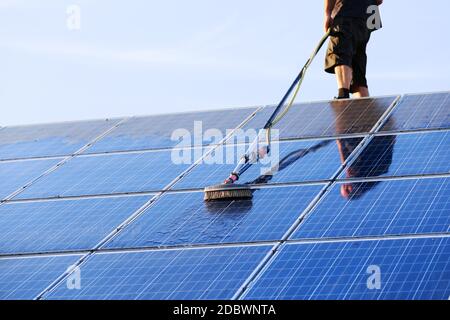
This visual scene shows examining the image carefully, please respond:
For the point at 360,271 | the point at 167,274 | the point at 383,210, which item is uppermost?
the point at 383,210

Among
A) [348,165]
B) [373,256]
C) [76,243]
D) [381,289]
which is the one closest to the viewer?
[381,289]

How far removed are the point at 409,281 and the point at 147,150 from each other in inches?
293

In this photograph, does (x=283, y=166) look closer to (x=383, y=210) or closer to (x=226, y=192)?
(x=226, y=192)

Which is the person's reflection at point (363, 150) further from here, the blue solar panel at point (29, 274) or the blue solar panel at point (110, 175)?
the blue solar panel at point (29, 274)

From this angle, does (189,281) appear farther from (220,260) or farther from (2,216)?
(2,216)

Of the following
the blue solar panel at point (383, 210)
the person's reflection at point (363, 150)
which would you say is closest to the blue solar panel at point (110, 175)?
the person's reflection at point (363, 150)

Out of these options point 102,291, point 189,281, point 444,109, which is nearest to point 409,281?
point 189,281

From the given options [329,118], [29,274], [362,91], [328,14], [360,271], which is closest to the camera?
[360,271]

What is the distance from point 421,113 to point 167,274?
6.29 meters

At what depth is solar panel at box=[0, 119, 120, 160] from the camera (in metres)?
21.5

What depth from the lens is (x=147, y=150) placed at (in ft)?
66.7

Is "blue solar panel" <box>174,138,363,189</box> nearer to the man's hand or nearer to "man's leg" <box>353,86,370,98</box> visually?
the man's hand

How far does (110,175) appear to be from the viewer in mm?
19188

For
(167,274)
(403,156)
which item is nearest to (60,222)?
(167,274)
